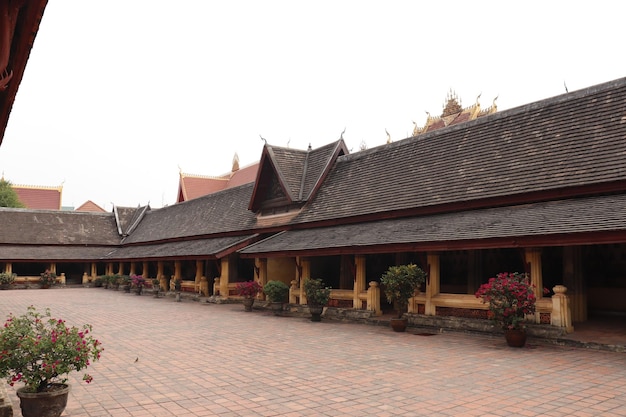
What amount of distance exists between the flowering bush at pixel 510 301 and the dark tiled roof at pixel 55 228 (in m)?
36.9

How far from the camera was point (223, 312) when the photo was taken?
1784cm

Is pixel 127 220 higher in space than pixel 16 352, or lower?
higher

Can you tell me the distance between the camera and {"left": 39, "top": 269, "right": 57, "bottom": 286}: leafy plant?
34.2 meters

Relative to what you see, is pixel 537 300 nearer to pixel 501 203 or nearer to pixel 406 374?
pixel 501 203

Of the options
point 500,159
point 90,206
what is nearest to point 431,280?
point 500,159

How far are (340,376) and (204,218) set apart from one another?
2338cm

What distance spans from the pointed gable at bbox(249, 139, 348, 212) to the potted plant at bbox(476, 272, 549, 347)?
11518 mm

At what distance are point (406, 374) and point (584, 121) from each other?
9.58 metres

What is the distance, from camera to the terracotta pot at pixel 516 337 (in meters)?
9.86

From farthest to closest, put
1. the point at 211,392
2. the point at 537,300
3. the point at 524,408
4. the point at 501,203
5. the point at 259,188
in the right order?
the point at 259,188 → the point at 501,203 → the point at 537,300 → the point at 211,392 → the point at 524,408

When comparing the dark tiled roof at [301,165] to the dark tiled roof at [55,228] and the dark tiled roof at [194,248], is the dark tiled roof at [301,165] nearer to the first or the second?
the dark tiled roof at [194,248]

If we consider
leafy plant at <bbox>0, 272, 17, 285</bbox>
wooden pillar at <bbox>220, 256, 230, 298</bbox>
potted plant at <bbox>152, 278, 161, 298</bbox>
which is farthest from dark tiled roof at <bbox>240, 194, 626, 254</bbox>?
leafy plant at <bbox>0, 272, 17, 285</bbox>

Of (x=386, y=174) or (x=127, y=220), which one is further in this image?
(x=127, y=220)

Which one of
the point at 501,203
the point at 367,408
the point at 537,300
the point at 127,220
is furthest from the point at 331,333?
the point at 127,220
